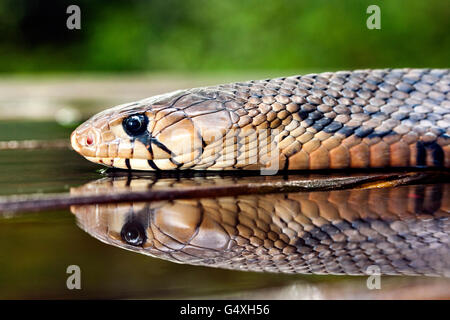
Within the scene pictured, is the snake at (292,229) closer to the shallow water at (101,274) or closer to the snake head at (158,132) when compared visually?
the shallow water at (101,274)

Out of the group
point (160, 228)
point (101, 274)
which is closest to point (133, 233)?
point (160, 228)

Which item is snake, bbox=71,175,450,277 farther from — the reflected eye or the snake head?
the snake head

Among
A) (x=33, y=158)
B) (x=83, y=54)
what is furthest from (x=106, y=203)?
(x=83, y=54)

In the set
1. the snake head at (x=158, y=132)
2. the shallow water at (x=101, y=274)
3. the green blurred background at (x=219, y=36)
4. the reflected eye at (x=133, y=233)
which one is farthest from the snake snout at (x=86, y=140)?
the green blurred background at (x=219, y=36)

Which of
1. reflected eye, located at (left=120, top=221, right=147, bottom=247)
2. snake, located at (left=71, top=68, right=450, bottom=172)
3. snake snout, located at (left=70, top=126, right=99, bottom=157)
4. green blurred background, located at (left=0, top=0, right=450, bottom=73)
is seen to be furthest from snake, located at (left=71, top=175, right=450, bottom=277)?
green blurred background, located at (left=0, top=0, right=450, bottom=73)

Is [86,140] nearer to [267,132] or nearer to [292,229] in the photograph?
[267,132]

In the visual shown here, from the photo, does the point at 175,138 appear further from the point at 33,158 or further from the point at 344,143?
the point at 33,158
